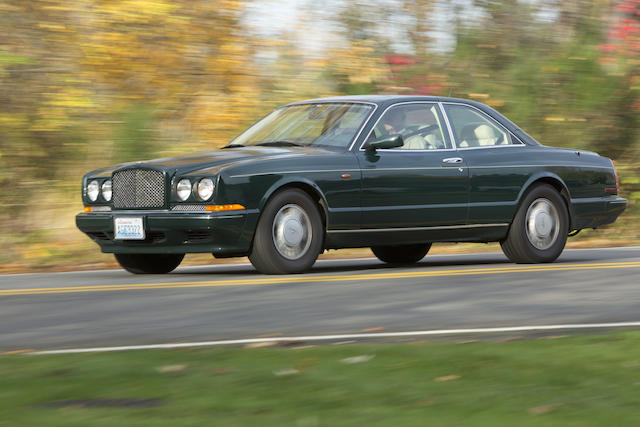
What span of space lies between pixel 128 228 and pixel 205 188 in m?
0.88

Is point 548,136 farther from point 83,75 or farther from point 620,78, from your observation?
point 83,75

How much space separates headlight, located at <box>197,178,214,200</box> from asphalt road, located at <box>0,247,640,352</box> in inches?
28.7

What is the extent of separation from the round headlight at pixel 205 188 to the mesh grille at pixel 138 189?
37 centimetres

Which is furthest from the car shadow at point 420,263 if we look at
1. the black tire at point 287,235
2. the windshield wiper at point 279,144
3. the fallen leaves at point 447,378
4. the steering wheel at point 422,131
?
the fallen leaves at point 447,378

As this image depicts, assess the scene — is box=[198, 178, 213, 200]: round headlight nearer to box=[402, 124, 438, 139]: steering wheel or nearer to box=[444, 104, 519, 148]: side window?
box=[402, 124, 438, 139]: steering wheel

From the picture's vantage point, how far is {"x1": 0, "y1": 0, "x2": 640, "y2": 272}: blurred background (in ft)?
53.0

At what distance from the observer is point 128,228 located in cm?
1106

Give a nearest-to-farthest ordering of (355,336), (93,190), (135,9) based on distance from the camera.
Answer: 1. (355,336)
2. (93,190)
3. (135,9)

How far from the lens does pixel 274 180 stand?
10.8 m

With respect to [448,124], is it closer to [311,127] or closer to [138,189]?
[311,127]

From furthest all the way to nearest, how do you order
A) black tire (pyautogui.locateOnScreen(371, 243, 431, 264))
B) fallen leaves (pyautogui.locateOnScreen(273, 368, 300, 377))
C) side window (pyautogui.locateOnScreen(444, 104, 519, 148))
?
black tire (pyautogui.locateOnScreen(371, 243, 431, 264))
side window (pyautogui.locateOnScreen(444, 104, 519, 148))
fallen leaves (pyautogui.locateOnScreen(273, 368, 300, 377))

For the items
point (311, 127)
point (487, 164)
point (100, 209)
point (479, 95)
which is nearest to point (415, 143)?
point (487, 164)

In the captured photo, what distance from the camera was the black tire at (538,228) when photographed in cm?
1258

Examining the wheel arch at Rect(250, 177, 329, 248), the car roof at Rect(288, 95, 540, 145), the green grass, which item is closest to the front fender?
the wheel arch at Rect(250, 177, 329, 248)
